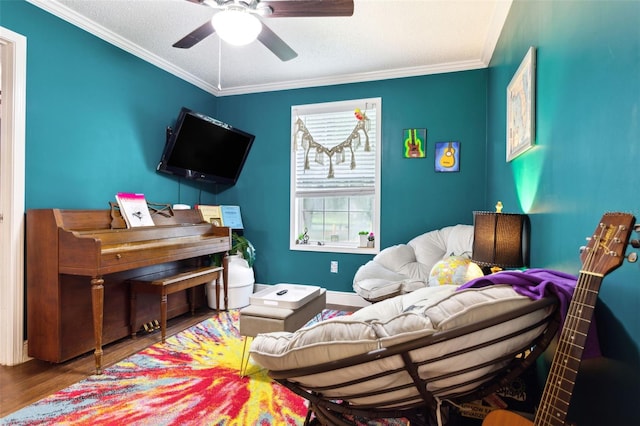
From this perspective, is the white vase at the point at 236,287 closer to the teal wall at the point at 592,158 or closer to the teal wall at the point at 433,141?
the teal wall at the point at 433,141

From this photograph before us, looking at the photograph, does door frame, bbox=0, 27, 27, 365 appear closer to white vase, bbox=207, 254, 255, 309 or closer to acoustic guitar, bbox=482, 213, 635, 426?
white vase, bbox=207, 254, 255, 309

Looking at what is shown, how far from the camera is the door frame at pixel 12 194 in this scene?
8.11 feet

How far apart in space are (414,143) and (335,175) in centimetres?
99

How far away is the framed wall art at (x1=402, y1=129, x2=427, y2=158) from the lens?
3941 millimetres

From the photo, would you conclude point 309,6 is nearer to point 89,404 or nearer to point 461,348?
point 461,348

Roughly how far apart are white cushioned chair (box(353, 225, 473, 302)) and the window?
0.57 meters

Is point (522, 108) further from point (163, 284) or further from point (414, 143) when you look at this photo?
point (163, 284)

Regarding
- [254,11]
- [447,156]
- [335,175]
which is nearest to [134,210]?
[254,11]

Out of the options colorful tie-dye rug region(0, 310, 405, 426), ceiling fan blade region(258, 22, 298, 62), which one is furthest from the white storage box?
ceiling fan blade region(258, 22, 298, 62)

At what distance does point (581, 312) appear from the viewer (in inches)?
36.8

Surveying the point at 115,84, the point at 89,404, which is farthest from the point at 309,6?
the point at 89,404

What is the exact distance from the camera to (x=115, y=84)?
329 cm

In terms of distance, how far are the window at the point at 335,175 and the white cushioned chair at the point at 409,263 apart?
1.87 feet

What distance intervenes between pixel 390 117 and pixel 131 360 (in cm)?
339
